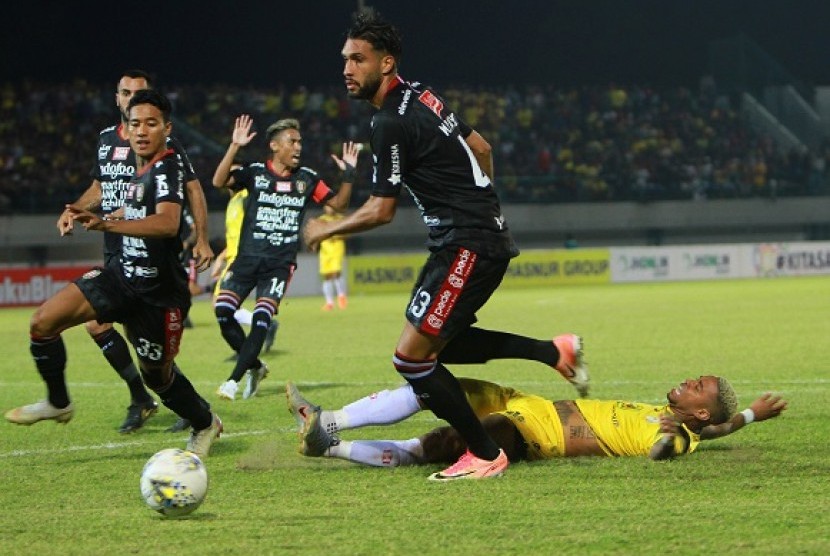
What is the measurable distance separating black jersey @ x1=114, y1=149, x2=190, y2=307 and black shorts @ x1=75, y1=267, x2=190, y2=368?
0.18 ft

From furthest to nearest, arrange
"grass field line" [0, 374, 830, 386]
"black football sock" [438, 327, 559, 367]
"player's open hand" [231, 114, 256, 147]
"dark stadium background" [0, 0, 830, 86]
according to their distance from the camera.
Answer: "dark stadium background" [0, 0, 830, 86] < "grass field line" [0, 374, 830, 386] < "player's open hand" [231, 114, 256, 147] < "black football sock" [438, 327, 559, 367]

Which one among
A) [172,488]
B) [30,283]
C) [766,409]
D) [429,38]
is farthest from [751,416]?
[429,38]

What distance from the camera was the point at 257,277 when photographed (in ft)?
38.9

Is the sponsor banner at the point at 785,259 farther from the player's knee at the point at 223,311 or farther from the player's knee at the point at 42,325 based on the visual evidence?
the player's knee at the point at 42,325

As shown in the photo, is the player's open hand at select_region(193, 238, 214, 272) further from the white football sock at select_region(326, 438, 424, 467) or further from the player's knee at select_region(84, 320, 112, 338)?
the white football sock at select_region(326, 438, 424, 467)

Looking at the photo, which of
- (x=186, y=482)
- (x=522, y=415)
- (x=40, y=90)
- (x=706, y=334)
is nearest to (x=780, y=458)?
(x=522, y=415)

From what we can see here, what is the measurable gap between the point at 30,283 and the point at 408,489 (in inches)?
1038

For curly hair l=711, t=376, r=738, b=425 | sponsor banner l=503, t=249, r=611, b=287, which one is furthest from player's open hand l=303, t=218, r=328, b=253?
sponsor banner l=503, t=249, r=611, b=287

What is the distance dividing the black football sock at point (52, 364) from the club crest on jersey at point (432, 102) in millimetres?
2719

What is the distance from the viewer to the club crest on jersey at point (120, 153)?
8578 millimetres

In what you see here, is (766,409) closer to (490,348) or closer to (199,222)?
(490,348)

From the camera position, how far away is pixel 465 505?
5625 millimetres

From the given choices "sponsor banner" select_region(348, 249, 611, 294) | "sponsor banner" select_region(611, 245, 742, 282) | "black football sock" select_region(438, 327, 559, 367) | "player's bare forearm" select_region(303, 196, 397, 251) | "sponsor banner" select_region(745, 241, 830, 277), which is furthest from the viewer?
"sponsor banner" select_region(745, 241, 830, 277)

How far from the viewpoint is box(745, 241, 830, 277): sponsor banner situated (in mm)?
40344
